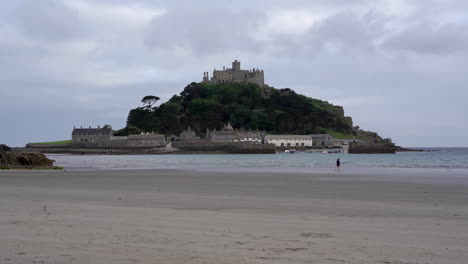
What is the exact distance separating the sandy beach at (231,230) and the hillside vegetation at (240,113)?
12155 centimetres

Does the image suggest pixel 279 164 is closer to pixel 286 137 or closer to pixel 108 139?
pixel 286 137

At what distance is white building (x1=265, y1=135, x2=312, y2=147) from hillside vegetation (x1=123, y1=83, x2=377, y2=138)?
36.2ft

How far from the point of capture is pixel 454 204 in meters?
12.4

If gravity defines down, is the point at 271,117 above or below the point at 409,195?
above

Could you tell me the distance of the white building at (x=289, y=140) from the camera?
122494 millimetres

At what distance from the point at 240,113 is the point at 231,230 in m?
131

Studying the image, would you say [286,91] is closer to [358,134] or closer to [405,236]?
[358,134]

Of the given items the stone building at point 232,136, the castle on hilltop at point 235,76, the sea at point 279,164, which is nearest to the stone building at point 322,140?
A: the stone building at point 232,136

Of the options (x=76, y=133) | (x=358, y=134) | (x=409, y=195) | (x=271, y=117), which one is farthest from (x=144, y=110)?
(x=409, y=195)

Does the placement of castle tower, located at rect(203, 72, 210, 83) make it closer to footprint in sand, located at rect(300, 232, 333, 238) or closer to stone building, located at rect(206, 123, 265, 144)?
stone building, located at rect(206, 123, 265, 144)

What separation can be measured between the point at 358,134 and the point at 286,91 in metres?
23.3

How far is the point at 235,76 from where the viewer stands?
504ft

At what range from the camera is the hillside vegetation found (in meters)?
137

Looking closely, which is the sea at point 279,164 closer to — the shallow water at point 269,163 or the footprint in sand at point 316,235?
the shallow water at point 269,163
